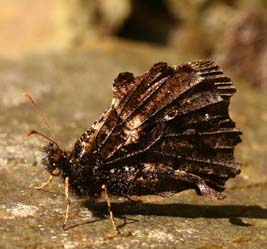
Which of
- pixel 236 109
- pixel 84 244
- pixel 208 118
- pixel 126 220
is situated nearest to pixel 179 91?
pixel 208 118

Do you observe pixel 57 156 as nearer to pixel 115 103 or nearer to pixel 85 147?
pixel 85 147

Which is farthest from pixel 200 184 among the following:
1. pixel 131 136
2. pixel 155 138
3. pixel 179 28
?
pixel 179 28

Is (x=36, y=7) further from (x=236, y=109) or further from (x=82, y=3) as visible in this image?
(x=236, y=109)

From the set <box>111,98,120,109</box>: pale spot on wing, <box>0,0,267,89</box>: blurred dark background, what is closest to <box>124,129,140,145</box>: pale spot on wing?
<box>111,98,120,109</box>: pale spot on wing

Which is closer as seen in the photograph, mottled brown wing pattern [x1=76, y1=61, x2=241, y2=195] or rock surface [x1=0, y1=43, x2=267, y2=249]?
rock surface [x1=0, y1=43, x2=267, y2=249]

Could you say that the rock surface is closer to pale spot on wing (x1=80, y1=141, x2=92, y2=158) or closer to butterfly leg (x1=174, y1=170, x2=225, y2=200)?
butterfly leg (x1=174, y1=170, x2=225, y2=200)
